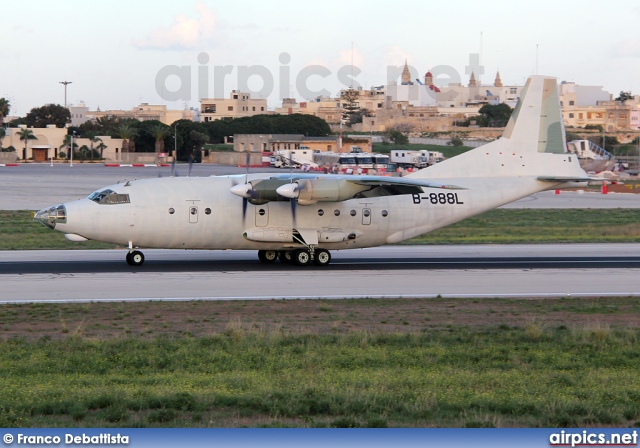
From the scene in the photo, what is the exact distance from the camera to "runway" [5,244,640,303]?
25078 millimetres

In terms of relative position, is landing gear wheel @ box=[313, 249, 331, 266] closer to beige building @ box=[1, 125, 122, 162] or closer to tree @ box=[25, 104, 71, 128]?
beige building @ box=[1, 125, 122, 162]

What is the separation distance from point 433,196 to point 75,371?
19368 millimetres

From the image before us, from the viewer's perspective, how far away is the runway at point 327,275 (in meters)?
25.1

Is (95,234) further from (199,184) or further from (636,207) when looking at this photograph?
(636,207)

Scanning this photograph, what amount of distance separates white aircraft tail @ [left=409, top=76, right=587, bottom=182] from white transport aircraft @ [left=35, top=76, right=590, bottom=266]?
0.04 meters

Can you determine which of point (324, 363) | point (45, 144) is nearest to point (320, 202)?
point (324, 363)

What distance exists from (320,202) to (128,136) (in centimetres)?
11183

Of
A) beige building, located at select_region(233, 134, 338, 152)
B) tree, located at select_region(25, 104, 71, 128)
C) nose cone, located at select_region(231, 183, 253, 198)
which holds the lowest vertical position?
nose cone, located at select_region(231, 183, 253, 198)

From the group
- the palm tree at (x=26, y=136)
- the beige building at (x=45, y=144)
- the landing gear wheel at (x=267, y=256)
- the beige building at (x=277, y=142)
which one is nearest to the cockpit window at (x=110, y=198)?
the landing gear wheel at (x=267, y=256)

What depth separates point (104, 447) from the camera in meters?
9.73

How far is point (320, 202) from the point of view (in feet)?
102

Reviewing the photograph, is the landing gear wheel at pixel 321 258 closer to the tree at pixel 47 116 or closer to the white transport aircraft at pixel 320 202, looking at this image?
the white transport aircraft at pixel 320 202

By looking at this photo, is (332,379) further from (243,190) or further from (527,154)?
(527,154)

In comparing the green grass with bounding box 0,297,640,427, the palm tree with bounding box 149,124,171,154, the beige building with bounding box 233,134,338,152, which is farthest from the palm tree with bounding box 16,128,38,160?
the green grass with bounding box 0,297,640,427
